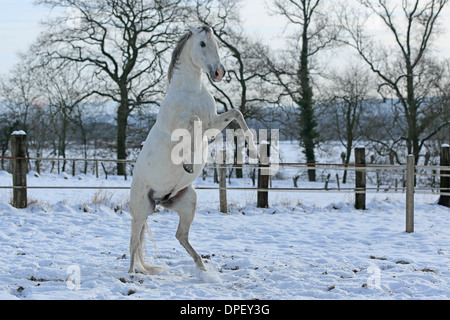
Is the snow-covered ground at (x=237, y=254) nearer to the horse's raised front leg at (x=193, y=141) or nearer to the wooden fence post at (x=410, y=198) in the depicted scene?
the wooden fence post at (x=410, y=198)

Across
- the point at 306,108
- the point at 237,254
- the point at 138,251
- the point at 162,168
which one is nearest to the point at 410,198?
the point at 237,254

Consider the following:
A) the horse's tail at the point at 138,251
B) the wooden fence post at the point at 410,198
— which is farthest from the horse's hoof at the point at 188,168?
the wooden fence post at the point at 410,198

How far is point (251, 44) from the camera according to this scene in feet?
65.5

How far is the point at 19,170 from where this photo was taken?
8680mm

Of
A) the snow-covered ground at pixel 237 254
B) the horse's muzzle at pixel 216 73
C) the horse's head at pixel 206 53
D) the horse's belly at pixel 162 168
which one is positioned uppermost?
the horse's head at pixel 206 53

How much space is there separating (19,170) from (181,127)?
19.8 ft

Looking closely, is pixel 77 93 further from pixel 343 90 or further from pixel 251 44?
pixel 343 90

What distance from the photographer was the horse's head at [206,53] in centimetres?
365

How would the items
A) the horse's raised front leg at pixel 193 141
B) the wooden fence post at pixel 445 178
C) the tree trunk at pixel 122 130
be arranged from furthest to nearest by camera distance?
1. the tree trunk at pixel 122 130
2. the wooden fence post at pixel 445 178
3. the horse's raised front leg at pixel 193 141

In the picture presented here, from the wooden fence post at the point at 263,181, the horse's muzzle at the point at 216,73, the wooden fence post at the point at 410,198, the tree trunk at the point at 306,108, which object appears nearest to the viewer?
the horse's muzzle at the point at 216,73

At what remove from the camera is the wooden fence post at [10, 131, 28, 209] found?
8430 millimetres

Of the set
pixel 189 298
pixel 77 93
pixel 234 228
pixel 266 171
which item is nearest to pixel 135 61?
pixel 77 93

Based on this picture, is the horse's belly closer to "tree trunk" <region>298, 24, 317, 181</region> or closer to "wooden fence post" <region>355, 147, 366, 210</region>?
"wooden fence post" <region>355, 147, 366, 210</region>
